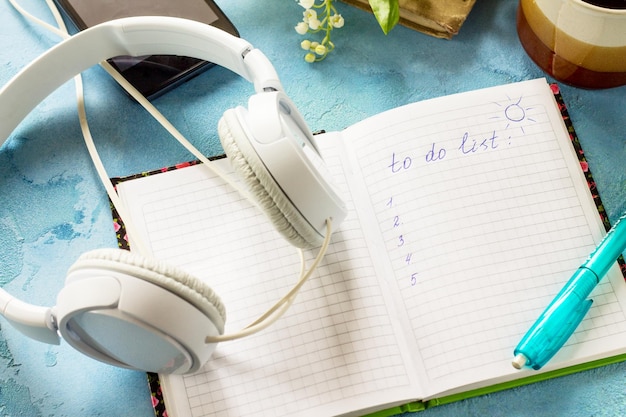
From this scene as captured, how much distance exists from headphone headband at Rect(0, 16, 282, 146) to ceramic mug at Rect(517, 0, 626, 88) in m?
0.28

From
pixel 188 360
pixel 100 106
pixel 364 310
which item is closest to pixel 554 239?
pixel 364 310

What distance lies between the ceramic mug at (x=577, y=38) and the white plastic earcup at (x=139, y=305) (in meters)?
0.41

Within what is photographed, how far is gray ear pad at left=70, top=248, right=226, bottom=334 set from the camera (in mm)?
475

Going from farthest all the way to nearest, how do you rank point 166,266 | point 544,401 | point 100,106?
1. point 100,106
2. point 544,401
3. point 166,266

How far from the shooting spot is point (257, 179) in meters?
0.52

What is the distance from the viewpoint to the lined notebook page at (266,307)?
1.94 feet

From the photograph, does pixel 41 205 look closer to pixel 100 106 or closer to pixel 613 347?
pixel 100 106

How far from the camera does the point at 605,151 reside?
70 centimetres

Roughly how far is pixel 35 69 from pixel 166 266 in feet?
0.93

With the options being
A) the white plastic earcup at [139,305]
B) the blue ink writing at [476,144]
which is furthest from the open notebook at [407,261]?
the white plastic earcup at [139,305]

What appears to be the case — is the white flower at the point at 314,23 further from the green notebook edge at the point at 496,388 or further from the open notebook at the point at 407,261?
the green notebook edge at the point at 496,388

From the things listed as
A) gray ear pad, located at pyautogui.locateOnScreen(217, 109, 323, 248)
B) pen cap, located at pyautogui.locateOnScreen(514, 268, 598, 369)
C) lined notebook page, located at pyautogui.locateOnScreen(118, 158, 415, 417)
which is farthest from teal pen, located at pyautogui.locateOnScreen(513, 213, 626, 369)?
gray ear pad, located at pyautogui.locateOnScreen(217, 109, 323, 248)

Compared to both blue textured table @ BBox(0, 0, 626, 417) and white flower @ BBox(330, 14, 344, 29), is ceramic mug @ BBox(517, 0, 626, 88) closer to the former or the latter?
blue textured table @ BBox(0, 0, 626, 417)

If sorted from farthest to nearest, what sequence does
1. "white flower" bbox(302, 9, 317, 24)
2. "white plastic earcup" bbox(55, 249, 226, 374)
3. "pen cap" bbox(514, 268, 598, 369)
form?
1. "white flower" bbox(302, 9, 317, 24)
2. "pen cap" bbox(514, 268, 598, 369)
3. "white plastic earcup" bbox(55, 249, 226, 374)
